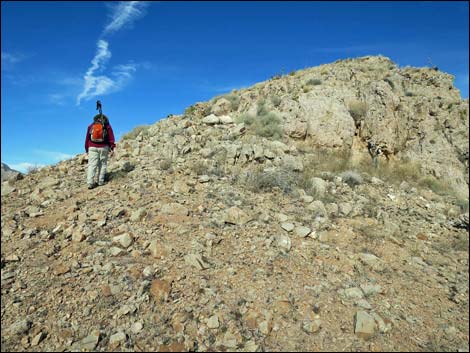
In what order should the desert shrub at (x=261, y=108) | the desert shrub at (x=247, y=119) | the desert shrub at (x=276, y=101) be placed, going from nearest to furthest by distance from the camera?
1. the desert shrub at (x=247, y=119)
2. the desert shrub at (x=261, y=108)
3. the desert shrub at (x=276, y=101)

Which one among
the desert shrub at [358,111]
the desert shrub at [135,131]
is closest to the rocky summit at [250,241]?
the desert shrub at [358,111]

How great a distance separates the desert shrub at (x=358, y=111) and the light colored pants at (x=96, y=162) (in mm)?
7919

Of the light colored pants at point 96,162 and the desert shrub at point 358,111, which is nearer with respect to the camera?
the light colored pants at point 96,162

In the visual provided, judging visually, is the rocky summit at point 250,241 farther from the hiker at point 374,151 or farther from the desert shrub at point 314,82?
the desert shrub at point 314,82

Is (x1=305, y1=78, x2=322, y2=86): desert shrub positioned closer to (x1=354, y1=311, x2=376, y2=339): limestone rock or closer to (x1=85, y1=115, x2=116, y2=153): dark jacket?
(x1=85, y1=115, x2=116, y2=153): dark jacket

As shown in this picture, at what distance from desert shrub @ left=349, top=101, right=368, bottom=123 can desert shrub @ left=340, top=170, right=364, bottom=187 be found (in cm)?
338

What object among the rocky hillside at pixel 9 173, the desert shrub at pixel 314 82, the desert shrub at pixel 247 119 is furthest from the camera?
the desert shrub at pixel 314 82

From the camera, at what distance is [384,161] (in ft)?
33.5

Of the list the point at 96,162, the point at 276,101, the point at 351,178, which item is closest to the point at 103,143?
the point at 96,162

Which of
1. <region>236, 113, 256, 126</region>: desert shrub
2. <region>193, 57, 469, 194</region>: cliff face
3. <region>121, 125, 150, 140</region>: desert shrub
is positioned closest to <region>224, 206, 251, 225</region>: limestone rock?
<region>193, 57, 469, 194</region>: cliff face

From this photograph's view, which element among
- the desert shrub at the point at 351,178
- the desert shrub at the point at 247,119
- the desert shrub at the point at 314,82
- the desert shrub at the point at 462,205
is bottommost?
the desert shrub at the point at 462,205

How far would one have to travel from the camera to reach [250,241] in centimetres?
536

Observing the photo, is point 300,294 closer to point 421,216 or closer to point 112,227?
point 112,227

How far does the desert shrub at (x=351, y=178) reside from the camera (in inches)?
314
